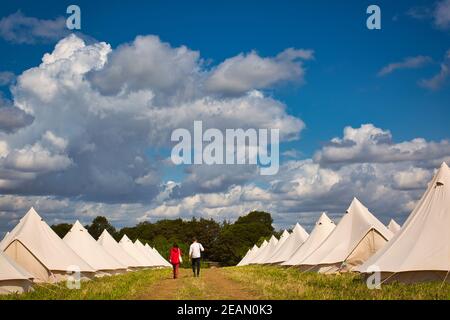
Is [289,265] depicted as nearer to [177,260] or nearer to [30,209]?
[177,260]

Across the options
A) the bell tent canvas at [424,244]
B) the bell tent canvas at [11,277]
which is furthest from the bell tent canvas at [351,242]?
the bell tent canvas at [11,277]

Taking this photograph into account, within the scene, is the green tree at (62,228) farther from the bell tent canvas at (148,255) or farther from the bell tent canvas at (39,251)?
the bell tent canvas at (39,251)

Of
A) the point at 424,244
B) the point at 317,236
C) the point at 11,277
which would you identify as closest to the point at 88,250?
the point at 317,236

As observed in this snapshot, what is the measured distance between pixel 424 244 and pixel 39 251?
1615cm

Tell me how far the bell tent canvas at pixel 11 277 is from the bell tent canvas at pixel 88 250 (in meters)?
14.4

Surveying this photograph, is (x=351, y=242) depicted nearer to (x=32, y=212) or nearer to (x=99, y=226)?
(x=32, y=212)

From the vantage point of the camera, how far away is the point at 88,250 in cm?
3391

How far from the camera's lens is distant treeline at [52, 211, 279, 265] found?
4432 inches

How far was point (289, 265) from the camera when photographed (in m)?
35.8

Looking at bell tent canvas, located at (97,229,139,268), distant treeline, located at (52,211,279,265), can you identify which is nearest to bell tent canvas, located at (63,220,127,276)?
bell tent canvas, located at (97,229,139,268)
